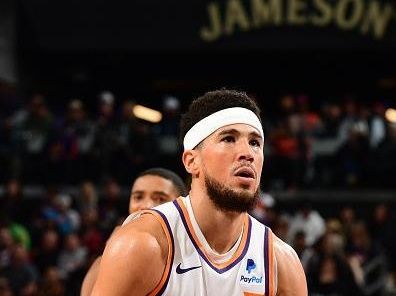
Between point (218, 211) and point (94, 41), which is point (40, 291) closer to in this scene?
point (218, 211)

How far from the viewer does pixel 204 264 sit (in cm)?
425

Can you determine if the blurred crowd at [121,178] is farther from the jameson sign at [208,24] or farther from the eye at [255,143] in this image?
the eye at [255,143]

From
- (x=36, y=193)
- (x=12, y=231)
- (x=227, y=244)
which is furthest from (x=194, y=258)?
(x=36, y=193)

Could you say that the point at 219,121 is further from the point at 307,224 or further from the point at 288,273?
the point at 307,224

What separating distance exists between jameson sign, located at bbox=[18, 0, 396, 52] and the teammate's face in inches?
630

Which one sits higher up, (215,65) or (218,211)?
(215,65)

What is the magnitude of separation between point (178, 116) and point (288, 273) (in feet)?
42.8

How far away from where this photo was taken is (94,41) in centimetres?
2147

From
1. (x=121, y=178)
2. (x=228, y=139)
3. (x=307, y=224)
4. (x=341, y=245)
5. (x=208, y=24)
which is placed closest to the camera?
(x=228, y=139)

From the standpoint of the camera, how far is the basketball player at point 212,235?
408 centimetres

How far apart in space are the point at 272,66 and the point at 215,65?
4.35ft

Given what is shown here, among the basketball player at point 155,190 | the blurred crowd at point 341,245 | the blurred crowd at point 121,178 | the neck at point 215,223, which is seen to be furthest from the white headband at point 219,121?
the blurred crowd at point 121,178

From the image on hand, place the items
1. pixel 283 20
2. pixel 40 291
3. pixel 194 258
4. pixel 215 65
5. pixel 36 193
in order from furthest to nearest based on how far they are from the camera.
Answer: pixel 215 65 → pixel 283 20 → pixel 36 193 → pixel 40 291 → pixel 194 258

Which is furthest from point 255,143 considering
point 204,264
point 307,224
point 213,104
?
point 307,224
